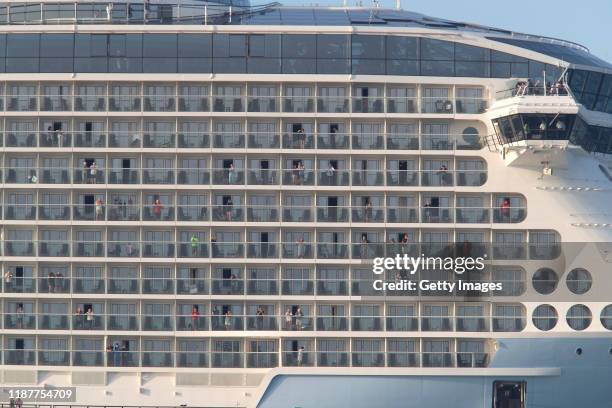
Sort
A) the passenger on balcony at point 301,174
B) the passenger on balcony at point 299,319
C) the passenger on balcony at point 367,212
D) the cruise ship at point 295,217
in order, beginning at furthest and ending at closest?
1. the passenger on balcony at point 301,174
2. the passenger on balcony at point 367,212
3. the passenger on balcony at point 299,319
4. the cruise ship at point 295,217

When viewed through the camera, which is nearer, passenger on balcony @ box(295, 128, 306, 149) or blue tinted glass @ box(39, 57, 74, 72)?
passenger on balcony @ box(295, 128, 306, 149)

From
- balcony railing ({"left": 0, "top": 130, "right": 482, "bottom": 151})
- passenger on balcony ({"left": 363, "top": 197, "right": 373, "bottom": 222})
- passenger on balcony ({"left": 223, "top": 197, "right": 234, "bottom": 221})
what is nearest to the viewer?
passenger on balcony ({"left": 363, "top": 197, "right": 373, "bottom": 222})

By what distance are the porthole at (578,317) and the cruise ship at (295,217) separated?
0.24ft

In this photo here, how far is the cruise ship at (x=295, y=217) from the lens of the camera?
57219mm

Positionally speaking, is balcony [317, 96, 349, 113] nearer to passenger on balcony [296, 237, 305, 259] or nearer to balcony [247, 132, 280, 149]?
balcony [247, 132, 280, 149]

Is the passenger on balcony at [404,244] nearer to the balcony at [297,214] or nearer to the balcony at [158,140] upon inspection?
the balcony at [297,214]

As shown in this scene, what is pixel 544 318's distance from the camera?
57344 millimetres

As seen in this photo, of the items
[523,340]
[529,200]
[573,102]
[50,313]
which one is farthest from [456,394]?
[50,313]

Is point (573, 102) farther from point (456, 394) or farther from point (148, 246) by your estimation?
point (148, 246)

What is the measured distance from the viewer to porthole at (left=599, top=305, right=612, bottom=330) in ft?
188

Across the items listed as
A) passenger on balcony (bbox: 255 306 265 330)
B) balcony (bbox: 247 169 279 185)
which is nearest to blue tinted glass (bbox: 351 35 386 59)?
balcony (bbox: 247 169 279 185)

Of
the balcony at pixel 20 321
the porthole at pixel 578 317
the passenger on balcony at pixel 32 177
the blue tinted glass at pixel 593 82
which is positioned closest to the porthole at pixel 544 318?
the porthole at pixel 578 317

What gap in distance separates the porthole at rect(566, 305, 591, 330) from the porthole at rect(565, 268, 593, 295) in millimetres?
591

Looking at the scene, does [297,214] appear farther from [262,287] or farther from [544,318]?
[544,318]
